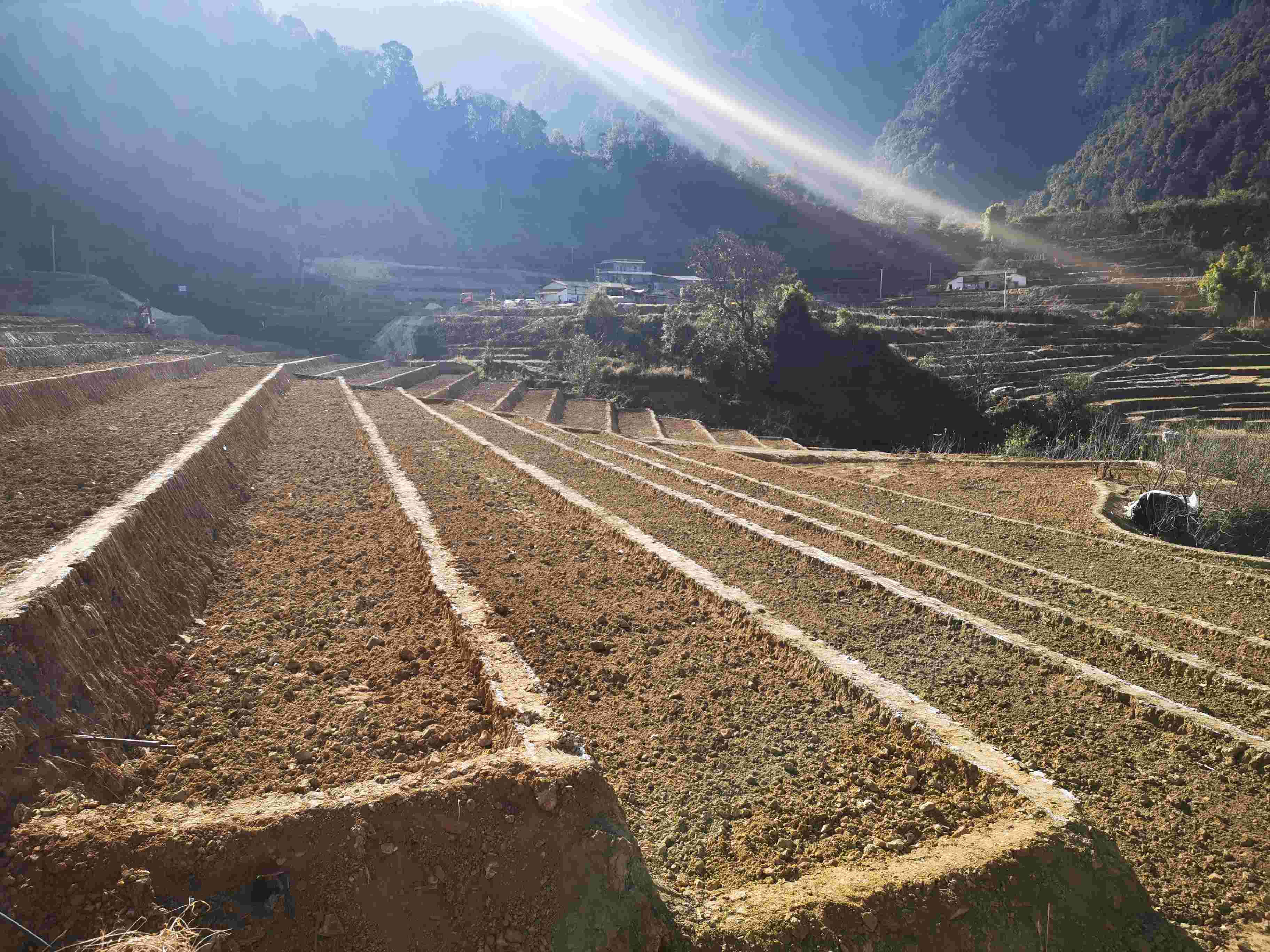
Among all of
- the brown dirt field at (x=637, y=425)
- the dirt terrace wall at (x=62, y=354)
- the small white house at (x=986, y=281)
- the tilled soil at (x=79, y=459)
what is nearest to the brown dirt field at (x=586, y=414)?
the brown dirt field at (x=637, y=425)

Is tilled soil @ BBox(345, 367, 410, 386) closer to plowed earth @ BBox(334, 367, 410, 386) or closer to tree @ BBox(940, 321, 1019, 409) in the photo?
plowed earth @ BBox(334, 367, 410, 386)

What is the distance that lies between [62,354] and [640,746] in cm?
1717

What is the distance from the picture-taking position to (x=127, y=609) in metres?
4.14

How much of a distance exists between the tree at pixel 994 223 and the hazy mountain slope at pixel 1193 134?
52.1 ft

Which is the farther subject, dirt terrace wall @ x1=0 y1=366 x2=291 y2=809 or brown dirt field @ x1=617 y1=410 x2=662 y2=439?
brown dirt field @ x1=617 y1=410 x2=662 y2=439

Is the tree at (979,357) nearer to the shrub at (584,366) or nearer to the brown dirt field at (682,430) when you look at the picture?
the brown dirt field at (682,430)

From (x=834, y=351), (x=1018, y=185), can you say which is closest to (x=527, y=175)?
(x=1018, y=185)

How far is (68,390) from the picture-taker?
1044cm

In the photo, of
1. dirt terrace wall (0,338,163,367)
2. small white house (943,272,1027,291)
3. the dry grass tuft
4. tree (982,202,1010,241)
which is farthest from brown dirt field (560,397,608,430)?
tree (982,202,1010,241)

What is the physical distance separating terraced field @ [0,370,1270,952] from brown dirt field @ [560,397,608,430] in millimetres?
15516

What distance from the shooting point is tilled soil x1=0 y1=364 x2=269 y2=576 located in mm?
4711

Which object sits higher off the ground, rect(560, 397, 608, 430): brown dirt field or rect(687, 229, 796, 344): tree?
rect(687, 229, 796, 344): tree

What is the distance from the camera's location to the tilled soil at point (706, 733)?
3.33 meters

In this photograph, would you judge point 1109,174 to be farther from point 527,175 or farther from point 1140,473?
point 1140,473
